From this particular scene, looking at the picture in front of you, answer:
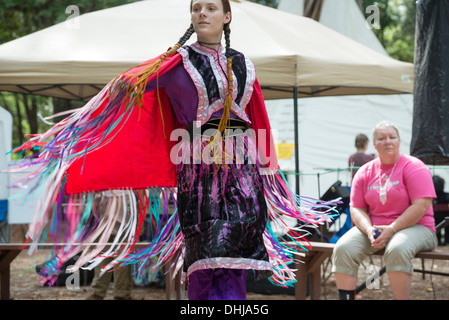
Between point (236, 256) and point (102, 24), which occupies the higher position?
point (102, 24)

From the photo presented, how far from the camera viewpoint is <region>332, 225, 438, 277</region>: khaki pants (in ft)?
11.6

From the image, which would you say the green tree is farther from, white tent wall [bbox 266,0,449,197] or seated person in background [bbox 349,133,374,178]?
seated person in background [bbox 349,133,374,178]

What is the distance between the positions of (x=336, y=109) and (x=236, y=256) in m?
7.73

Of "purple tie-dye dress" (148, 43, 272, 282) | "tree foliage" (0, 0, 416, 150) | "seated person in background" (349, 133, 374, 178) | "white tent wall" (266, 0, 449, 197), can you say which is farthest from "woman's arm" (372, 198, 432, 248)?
"white tent wall" (266, 0, 449, 197)

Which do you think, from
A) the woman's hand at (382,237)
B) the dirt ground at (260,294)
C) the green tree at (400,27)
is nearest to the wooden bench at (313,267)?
the woman's hand at (382,237)

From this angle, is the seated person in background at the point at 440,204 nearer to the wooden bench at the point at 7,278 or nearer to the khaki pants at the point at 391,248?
→ the khaki pants at the point at 391,248

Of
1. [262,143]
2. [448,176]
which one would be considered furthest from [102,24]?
[448,176]

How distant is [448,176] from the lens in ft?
30.2

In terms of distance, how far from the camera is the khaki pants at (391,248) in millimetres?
3535

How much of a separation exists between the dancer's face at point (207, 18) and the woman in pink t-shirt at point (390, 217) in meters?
1.83
